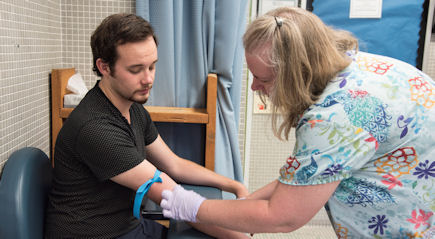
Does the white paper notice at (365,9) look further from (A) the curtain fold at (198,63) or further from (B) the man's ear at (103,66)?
(B) the man's ear at (103,66)

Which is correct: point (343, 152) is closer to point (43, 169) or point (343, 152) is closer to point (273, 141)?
point (43, 169)

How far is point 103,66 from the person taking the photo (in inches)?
46.7

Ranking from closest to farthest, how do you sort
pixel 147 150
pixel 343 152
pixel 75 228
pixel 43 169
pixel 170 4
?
pixel 343 152 → pixel 75 228 → pixel 43 169 → pixel 147 150 → pixel 170 4

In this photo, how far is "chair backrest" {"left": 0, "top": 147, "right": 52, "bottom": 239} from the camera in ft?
3.43

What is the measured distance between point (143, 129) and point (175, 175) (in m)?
0.27

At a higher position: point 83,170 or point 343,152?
point 343,152

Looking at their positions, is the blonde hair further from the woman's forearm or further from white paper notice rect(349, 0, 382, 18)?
white paper notice rect(349, 0, 382, 18)

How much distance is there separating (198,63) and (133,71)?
688mm

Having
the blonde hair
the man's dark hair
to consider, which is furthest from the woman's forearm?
the man's dark hair

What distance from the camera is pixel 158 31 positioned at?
5.87 feet

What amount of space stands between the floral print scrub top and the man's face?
548 mm

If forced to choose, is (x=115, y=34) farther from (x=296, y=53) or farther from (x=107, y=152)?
(x=296, y=53)

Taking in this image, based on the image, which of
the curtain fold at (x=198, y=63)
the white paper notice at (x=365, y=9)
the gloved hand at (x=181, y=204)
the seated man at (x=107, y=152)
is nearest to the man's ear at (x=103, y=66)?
the seated man at (x=107, y=152)

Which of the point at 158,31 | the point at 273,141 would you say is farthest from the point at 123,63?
the point at 273,141
